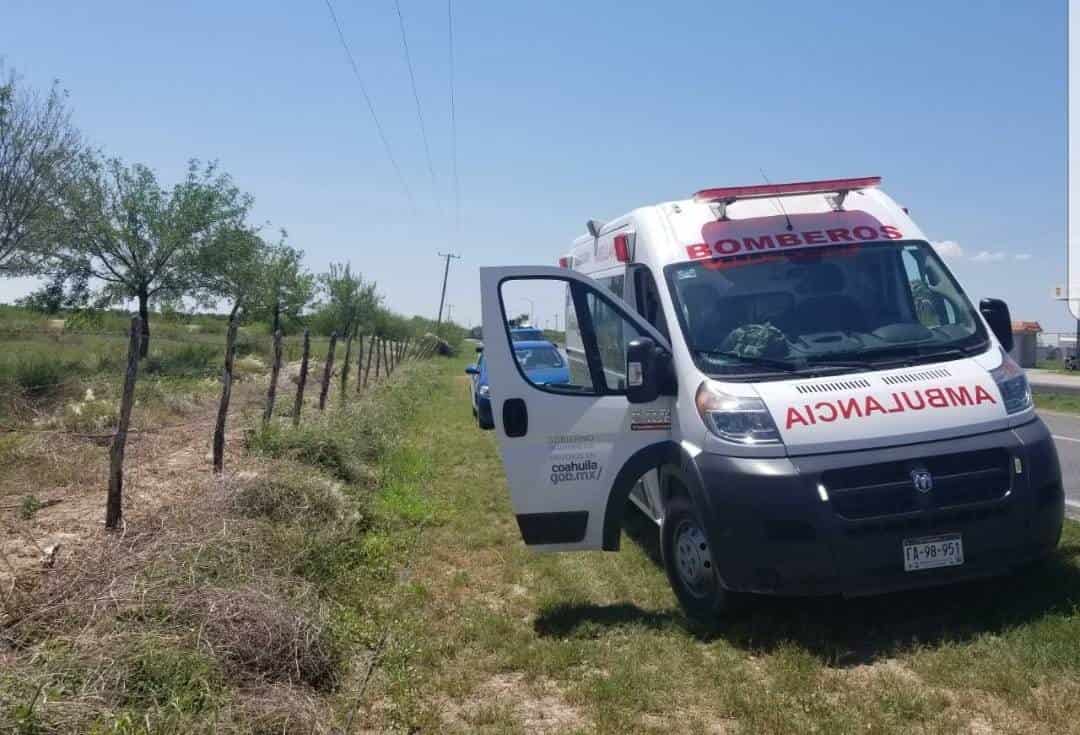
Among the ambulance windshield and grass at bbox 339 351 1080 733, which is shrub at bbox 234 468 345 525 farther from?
the ambulance windshield

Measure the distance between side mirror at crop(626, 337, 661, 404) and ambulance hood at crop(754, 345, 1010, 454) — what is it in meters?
0.65

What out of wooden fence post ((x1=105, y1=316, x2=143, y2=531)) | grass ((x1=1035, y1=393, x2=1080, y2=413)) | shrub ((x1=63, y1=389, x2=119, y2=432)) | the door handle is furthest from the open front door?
grass ((x1=1035, y1=393, x2=1080, y2=413))

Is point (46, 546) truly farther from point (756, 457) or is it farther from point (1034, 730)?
point (1034, 730)

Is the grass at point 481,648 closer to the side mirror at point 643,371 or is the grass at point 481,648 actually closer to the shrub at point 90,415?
the side mirror at point 643,371

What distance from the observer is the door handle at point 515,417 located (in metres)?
5.54

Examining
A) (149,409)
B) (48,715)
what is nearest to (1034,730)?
(48,715)

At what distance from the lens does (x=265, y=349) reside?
34.3 m

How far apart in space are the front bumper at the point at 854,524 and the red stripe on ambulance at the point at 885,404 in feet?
0.66

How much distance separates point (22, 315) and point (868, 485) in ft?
102

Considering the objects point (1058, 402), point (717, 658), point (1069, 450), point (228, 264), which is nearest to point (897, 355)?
point (717, 658)

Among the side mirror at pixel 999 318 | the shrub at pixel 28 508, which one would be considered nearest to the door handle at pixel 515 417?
the side mirror at pixel 999 318

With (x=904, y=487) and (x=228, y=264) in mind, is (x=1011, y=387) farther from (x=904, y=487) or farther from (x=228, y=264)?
(x=228, y=264)

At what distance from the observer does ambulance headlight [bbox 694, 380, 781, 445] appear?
15.5 ft

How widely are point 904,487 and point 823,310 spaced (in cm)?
142
